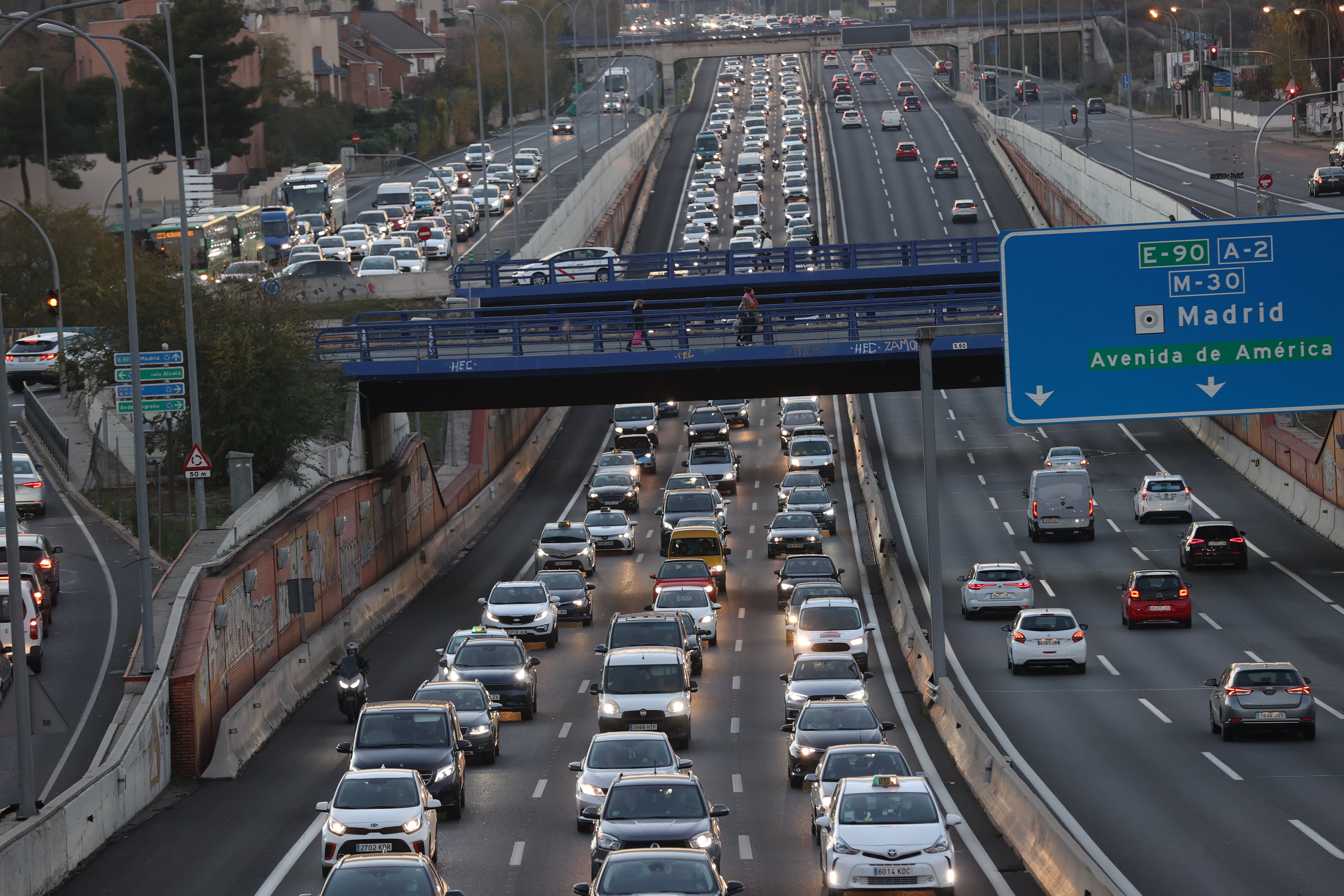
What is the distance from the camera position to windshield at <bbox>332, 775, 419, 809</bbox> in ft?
68.0

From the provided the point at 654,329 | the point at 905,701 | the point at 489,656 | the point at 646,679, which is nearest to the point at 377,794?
the point at 646,679

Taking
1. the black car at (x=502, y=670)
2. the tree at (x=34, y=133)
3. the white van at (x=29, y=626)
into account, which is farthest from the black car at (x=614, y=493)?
the tree at (x=34, y=133)

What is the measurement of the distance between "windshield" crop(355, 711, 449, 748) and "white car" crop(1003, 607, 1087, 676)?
14258 millimetres

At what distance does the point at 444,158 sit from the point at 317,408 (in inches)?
3877

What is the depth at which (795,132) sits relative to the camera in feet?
419

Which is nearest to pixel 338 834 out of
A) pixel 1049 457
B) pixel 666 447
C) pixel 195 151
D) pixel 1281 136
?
pixel 1049 457

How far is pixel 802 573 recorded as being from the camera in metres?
42.4

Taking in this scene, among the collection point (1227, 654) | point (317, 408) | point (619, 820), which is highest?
point (317, 408)

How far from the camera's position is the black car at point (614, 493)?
5541cm

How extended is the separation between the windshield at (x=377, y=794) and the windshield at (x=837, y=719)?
21.8ft

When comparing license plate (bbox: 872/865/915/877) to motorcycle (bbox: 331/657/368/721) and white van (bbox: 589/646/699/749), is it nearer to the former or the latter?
white van (bbox: 589/646/699/749)

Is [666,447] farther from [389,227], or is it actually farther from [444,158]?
[444,158]

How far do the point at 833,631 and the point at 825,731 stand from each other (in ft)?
32.3

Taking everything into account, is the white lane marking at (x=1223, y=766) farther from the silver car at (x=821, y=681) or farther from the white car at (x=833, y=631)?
the white car at (x=833, y=631)
